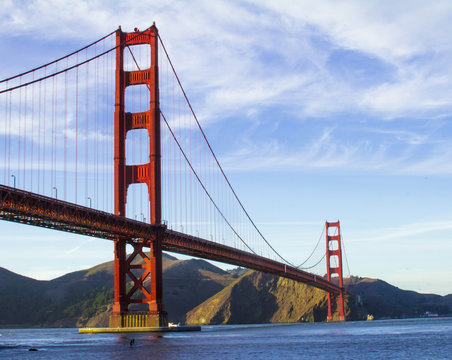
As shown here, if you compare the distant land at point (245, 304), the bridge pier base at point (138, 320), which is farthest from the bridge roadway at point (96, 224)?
the distant land at point (245, 304)

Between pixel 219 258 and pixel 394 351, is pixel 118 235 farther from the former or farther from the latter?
pixel 394 351

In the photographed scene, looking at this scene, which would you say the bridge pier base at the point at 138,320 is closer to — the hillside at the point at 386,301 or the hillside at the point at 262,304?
the hillside at the point at 262,304

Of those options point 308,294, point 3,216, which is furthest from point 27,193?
point 308,294

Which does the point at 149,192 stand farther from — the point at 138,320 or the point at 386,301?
the point at 386,301

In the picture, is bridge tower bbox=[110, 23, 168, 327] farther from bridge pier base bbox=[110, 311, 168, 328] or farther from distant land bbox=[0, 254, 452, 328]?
distant land bbox=[0, 254, 452, 328]

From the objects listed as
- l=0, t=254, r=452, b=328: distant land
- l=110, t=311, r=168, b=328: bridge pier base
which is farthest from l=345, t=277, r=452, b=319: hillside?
l=110, t=311, r=168, b=328: bridge pier base

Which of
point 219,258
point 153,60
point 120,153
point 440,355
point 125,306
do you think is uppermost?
point 153,60
